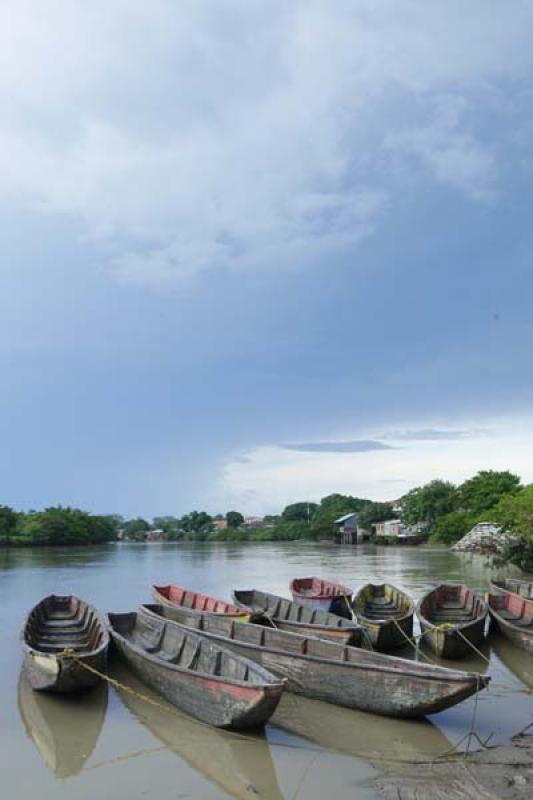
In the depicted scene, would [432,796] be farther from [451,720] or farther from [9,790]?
[9,790]

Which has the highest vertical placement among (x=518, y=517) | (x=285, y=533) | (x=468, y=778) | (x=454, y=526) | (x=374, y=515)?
(x=518, y=517)

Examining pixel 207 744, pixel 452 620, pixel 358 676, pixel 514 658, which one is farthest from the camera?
pixel 452 620

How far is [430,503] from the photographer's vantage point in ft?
256

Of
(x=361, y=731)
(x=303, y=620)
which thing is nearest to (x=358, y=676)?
(x=361, y=731)

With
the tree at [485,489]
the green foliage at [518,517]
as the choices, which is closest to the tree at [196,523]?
the tree at [485,489]

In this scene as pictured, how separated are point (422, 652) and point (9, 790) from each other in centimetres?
848

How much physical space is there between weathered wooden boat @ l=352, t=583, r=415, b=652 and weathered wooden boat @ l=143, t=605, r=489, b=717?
8.93ft

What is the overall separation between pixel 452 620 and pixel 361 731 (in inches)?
299

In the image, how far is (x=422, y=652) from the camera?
13.0 metres

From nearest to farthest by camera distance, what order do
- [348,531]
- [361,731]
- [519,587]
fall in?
[361,731] < [519,587] < [348,531]

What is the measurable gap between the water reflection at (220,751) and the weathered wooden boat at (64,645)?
1.01 metres

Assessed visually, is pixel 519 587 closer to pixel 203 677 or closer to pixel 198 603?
pixel 198 603

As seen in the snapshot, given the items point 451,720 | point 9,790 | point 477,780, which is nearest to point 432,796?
point 477,780

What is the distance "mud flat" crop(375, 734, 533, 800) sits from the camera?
6.24 m
